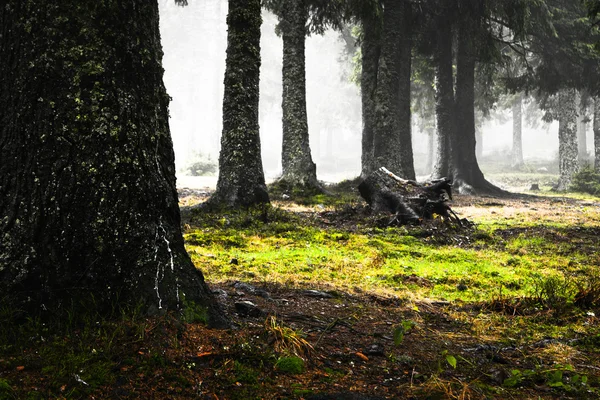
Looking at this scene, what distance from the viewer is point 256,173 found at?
883 cm

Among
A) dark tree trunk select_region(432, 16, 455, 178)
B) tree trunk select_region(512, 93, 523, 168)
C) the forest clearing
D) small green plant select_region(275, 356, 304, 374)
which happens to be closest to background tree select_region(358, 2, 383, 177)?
dark tree trunk select_region(432, 16, 455, 178)

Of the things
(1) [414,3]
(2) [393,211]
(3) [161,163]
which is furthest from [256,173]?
(1) [414,3]

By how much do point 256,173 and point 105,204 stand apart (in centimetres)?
628

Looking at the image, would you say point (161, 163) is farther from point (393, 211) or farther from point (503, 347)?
point (393, 211)

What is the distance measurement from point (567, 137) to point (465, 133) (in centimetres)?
680

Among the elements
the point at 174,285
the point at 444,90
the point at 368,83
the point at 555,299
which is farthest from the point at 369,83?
the point at 174,285

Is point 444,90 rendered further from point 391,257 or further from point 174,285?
Result: point 174,285

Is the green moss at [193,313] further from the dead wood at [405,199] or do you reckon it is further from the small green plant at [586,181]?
the small green plant at [586,181]

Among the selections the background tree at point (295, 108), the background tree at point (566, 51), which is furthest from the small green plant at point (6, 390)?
the background tree at point (566, 51)

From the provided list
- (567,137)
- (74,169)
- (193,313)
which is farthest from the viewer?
(567,137)

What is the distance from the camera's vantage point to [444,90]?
58.7 feet

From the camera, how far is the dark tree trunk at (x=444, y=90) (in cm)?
1780

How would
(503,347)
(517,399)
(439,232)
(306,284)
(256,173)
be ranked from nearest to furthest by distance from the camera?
(517,399), (503,347), (306,284), (439,232), (256,173)

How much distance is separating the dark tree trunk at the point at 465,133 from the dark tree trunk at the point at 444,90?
0.75ft
